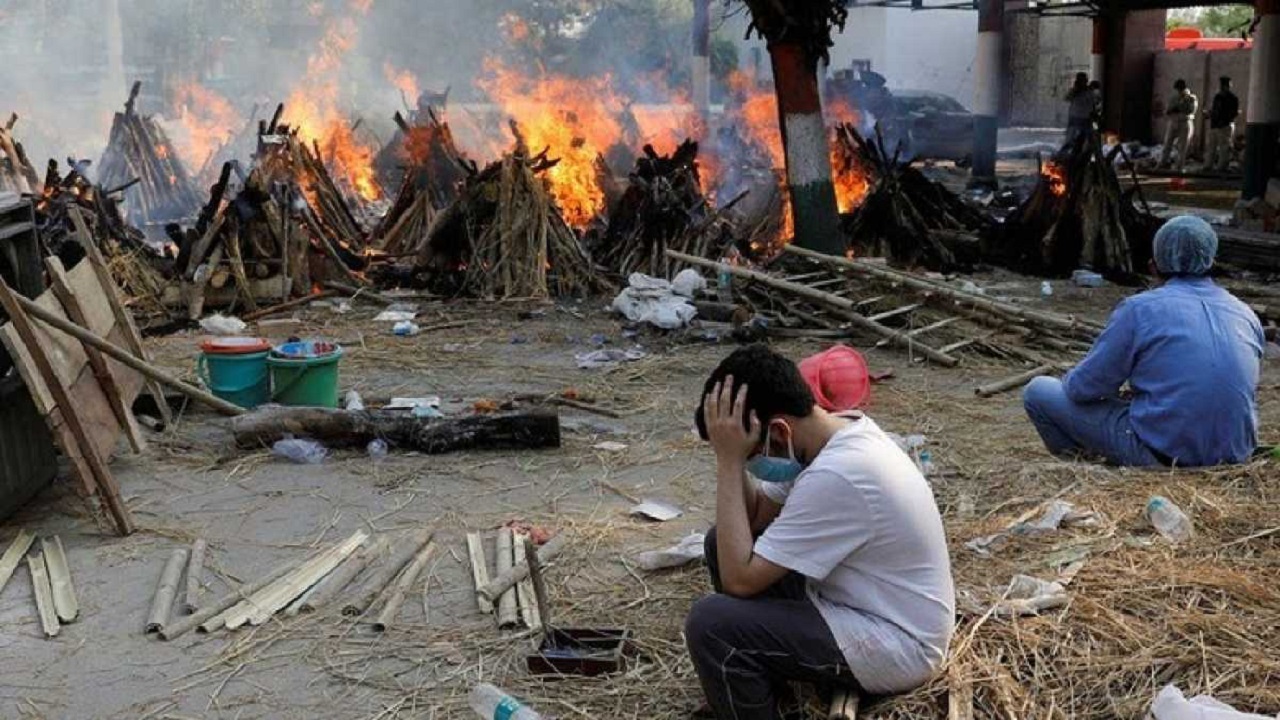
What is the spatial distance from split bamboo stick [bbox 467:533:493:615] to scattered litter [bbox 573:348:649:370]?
3952mm

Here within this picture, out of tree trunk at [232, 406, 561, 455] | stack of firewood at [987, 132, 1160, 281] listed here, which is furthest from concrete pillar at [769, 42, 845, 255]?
tree trunk at [232, 406, 561, 455]

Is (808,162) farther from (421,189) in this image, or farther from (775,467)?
(775,467)

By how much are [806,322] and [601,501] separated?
4418mm

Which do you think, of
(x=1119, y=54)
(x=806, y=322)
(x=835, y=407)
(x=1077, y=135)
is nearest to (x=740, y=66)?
(x=1119, y=54)

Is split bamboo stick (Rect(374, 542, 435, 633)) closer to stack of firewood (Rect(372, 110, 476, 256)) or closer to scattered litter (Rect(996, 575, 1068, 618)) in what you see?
scattered litter (Rect(996, 575, 1068, 618))

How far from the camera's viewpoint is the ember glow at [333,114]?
19.5 metres

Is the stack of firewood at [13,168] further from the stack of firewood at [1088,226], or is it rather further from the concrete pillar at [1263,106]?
the concrete pillar at [1263,106]

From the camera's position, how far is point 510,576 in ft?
16.5

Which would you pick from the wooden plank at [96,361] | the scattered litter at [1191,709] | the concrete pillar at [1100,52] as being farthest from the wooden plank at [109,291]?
the concrete pillar at [1100,52]

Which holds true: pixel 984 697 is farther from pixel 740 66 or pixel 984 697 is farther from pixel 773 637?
pixel 740 66

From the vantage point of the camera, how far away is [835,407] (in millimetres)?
3713

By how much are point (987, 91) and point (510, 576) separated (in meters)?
22.2

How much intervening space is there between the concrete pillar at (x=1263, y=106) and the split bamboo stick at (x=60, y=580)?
675 inches

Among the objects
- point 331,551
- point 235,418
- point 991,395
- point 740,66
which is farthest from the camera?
point 740,66
